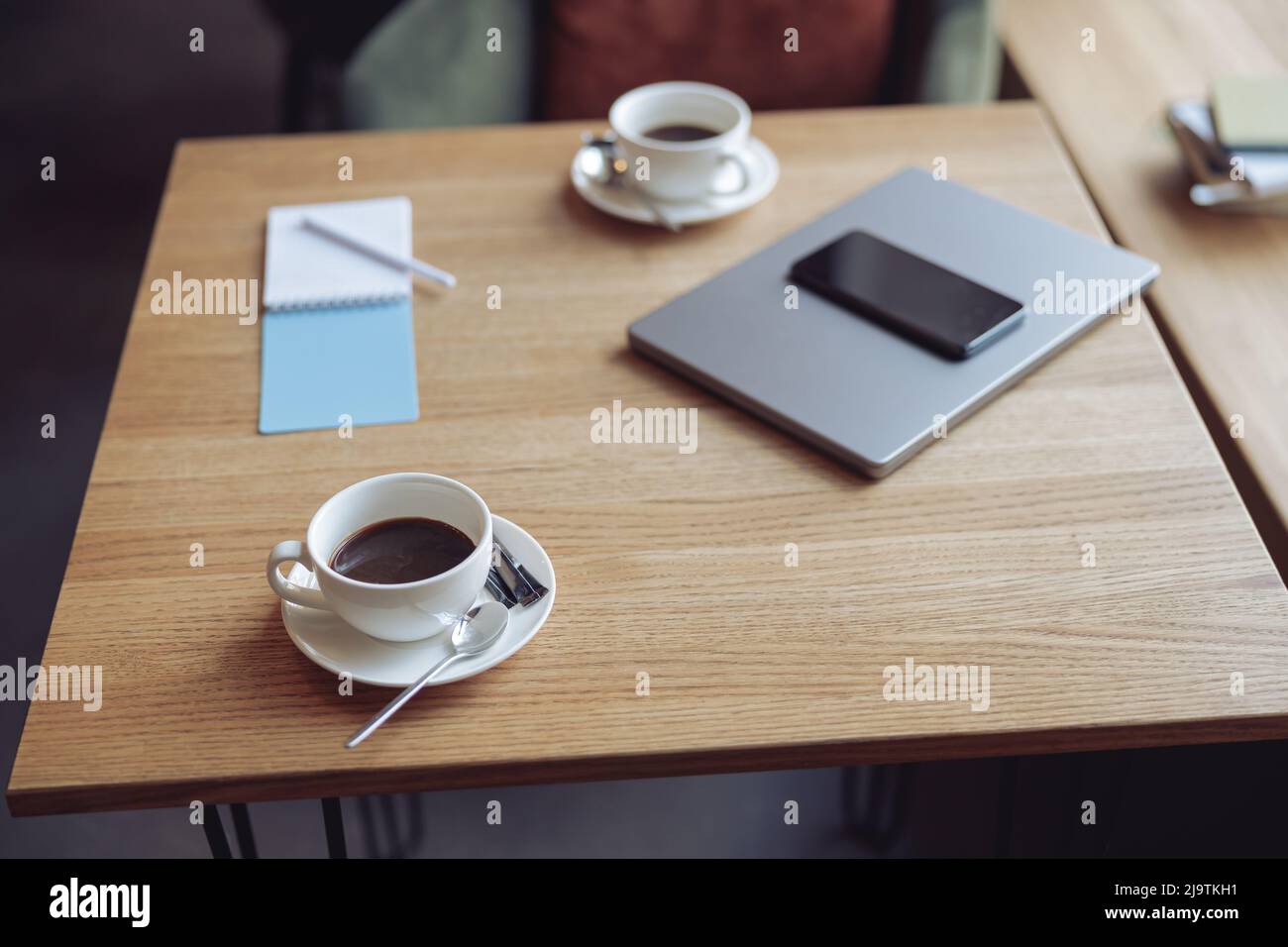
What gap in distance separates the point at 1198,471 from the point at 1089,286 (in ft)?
0.70

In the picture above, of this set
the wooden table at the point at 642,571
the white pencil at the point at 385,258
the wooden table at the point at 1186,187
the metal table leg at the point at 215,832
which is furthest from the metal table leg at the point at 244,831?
the wooden table at the point at 1186,187

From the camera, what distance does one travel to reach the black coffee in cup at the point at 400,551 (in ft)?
2.49

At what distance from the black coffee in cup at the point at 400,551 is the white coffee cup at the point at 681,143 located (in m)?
0.50

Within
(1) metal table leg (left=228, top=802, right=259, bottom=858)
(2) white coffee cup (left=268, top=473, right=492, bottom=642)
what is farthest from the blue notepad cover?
(1) metal table leg (left=228, top=802, right=259, bottom=858)

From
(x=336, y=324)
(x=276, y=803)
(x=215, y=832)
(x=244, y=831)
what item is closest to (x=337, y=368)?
(x=336, y=324)

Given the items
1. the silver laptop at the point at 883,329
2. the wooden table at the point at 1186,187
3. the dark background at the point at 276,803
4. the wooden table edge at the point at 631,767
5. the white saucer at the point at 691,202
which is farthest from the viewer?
the dark background at the point at 276,803

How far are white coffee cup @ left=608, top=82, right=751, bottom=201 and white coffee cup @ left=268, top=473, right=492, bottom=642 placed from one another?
0.49 metres

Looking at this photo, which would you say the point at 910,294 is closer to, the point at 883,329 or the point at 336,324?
the point at 883,329

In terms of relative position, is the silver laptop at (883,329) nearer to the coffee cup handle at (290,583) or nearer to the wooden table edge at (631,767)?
the wooden table edge at (631,767)

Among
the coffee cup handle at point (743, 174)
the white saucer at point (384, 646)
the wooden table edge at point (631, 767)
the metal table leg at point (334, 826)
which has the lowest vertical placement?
the metal table leg at point (334, 826)

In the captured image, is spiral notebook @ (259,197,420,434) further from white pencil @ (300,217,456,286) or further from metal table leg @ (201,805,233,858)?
metal table leg @ (201,805,233,858)

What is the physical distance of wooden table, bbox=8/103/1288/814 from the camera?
72cm

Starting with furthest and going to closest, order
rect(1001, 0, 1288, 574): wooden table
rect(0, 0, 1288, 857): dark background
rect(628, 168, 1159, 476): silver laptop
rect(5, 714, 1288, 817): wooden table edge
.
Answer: rect(0, 0, 1288, 857): dark background → rect(1001, 0, 1288, 574): wooden table → rect(628, 168, 1159, 476): silver laptop → rect(5, 714, 1288, 817): wooden table edge

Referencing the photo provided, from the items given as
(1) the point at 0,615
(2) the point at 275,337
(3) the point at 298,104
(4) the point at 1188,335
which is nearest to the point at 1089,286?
(4) the point at 1188,335
